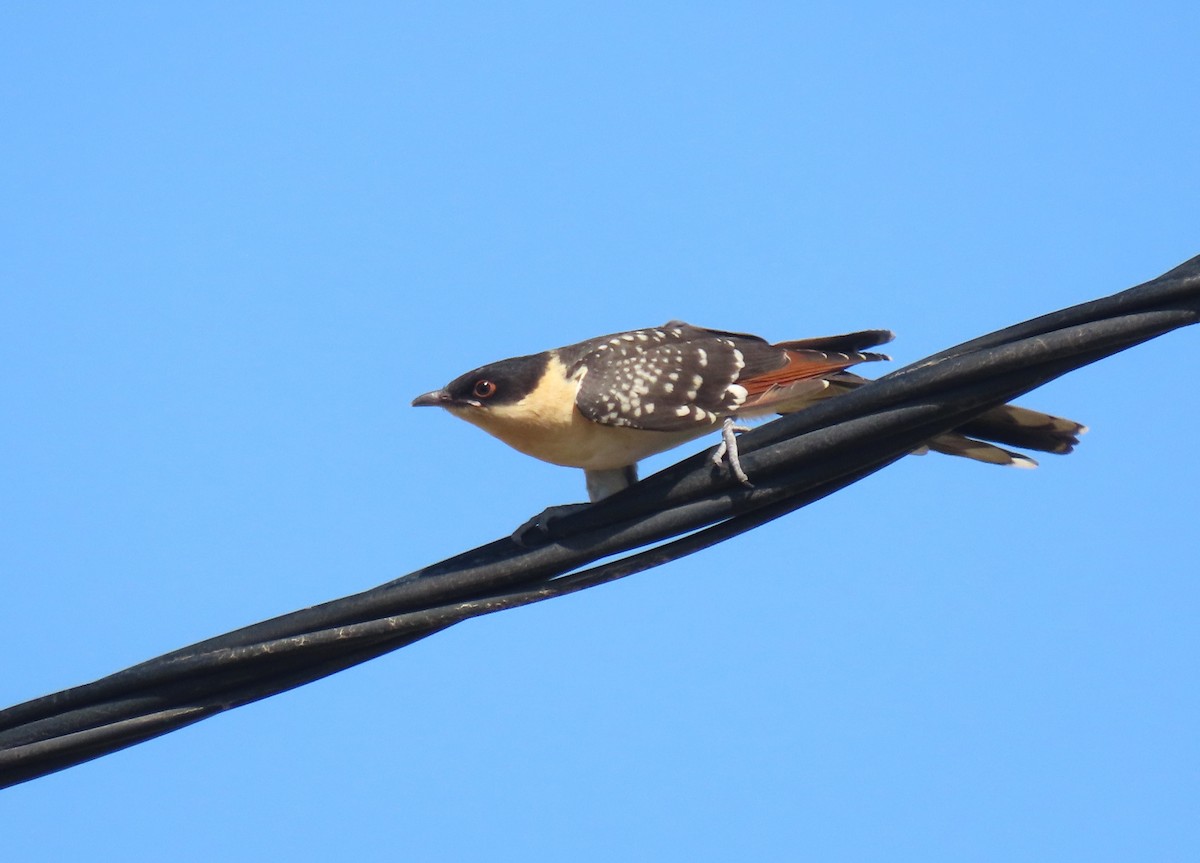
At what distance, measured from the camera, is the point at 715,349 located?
5547 mm

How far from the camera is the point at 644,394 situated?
5.19 meters

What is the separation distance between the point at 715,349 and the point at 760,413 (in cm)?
35

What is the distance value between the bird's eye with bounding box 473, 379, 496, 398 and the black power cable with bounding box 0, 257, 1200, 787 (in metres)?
1.52

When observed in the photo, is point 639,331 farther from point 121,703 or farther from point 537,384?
point 121,703

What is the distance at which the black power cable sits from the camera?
3.38m

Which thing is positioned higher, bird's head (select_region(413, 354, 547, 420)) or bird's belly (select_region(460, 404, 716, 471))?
bird's head (select_region(413, 354, 547, 420))

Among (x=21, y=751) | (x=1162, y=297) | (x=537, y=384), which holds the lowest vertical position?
(x=21, y=751)

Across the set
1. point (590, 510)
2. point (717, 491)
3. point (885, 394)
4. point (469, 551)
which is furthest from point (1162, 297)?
point (469, 551)

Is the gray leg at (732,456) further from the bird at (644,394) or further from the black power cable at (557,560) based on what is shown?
the bird at (644,394)

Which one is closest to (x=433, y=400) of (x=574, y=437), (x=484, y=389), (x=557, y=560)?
(x=484, y=389)

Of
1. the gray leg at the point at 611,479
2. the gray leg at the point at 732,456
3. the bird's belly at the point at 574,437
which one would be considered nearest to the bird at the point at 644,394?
the bird's belly at the point at 574,437

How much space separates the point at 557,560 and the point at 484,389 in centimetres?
179

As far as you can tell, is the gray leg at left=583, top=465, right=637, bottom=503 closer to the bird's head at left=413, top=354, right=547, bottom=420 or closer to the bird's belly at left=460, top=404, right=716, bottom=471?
the bird's belly at left=460, top=404, right=716, bottom=471

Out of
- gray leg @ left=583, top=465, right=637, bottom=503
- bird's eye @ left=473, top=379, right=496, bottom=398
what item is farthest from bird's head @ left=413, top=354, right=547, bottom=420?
gray leg @ left=583, top=465, right=637, bottom=503
